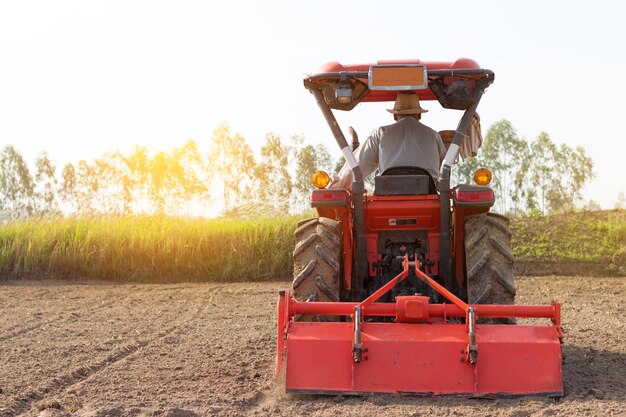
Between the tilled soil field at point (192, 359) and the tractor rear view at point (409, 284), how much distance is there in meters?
0.15

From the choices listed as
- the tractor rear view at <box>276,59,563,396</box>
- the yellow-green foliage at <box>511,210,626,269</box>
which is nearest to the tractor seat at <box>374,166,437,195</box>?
the tractor rear view at <box>276,59,563,396</box>

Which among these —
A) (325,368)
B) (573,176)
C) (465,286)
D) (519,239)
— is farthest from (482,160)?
(325,368)

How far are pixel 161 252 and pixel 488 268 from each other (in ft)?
27.3

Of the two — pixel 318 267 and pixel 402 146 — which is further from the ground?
pixel 402 146

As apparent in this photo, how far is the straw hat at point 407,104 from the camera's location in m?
5.90

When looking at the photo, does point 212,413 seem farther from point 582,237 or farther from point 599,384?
point 582,237

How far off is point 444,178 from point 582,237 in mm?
8149

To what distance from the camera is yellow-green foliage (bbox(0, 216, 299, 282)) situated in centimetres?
1270

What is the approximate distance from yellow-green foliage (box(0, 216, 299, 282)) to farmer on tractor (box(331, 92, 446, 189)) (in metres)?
6.85

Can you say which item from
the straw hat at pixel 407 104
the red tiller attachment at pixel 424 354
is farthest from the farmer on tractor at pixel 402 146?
the red tiller attachment at pixel 424 354

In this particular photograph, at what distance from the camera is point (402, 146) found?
18.8 ft

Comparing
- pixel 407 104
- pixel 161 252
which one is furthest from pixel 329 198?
pixel 161 252

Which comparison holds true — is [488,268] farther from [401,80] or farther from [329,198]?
[401,80]

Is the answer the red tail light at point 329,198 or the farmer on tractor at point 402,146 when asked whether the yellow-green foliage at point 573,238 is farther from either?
the red tail light at point 329,198
